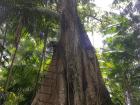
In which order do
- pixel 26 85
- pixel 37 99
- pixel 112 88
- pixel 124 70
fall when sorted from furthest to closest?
pixel 112 88, pixel 124 70, pixel 26 85, pixel 37 99

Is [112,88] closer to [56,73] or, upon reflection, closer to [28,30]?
[28,30]

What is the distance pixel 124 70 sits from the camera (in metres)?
12.6

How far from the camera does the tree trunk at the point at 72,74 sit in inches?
209

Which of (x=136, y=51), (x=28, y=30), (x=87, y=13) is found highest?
(x=87, y=13)

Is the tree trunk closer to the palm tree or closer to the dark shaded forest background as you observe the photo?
the palm tree

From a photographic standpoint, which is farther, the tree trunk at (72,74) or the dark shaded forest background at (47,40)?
the dark shaded forest background at (47,40)

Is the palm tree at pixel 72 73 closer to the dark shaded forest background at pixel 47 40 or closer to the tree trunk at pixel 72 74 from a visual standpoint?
the tree trunk at pixel 72 74

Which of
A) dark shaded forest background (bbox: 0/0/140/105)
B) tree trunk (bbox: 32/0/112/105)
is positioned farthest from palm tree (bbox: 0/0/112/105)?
dark shaded forest background (bbox: 0/0/140/105)

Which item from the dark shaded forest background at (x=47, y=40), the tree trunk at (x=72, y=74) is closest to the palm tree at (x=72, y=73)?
the tree trunk at (x=72, y=74)

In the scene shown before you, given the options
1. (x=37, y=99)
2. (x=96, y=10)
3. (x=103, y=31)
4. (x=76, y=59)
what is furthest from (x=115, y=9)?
(x=37, y=99)

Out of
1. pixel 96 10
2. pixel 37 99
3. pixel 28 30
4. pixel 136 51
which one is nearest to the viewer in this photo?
pixel 37 99

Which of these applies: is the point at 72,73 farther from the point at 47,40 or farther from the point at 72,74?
the point at 47,40

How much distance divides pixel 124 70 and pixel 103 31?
227 cm

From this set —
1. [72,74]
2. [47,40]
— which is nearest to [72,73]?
[72,74]
